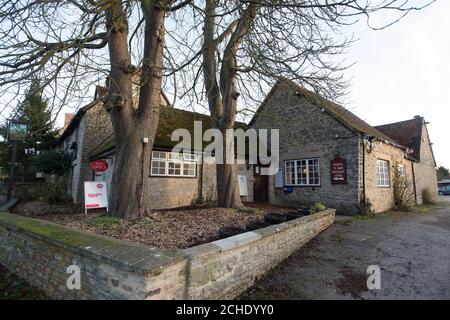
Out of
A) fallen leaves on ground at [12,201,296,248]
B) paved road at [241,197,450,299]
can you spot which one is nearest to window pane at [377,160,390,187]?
paved road at [241,197,450,299]

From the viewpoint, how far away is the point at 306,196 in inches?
497

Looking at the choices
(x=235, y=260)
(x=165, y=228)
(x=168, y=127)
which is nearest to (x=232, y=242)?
(x=235, y=260)

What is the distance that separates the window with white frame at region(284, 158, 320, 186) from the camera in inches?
489

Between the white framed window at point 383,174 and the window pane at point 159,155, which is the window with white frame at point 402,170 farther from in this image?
the window pane at point 159,155

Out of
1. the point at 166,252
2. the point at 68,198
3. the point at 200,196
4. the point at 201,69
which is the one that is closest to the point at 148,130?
the point at 201,69

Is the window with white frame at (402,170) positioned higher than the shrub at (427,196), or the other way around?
the window with white frame at (402,170)

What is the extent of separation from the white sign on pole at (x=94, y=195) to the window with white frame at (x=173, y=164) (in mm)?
2206

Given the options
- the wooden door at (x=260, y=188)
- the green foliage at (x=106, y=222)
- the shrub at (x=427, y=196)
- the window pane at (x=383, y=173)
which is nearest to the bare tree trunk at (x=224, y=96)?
the green foliage at (x=106, y=222)

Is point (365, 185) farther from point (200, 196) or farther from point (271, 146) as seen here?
point (200, 196)

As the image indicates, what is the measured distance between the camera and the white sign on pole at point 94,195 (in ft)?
27.2

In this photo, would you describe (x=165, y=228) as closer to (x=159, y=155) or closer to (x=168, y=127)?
(x=159, y=155)

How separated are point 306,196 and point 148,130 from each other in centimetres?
901

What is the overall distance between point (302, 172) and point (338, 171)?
82.4 inches

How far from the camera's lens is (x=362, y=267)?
201 inches
